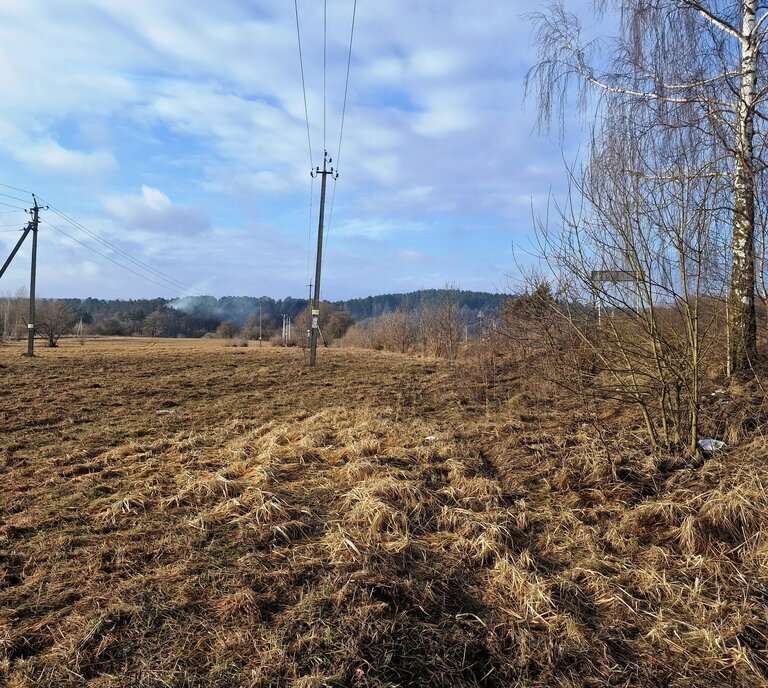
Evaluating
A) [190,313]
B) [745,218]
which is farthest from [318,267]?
[190,313]

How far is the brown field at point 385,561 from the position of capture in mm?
2205

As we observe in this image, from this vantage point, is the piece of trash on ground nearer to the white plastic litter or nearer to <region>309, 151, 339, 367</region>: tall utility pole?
the white plastic litter

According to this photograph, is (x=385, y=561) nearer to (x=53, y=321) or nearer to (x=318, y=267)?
(x=318, y=267)

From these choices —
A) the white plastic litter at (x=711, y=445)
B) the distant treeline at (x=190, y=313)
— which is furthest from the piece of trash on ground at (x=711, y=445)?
the distant treeline at (x=190, y=313)

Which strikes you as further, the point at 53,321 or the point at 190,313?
the point at 190,313

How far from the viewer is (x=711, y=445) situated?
446cm

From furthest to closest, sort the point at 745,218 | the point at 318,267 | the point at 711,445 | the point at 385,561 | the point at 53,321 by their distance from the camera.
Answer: the point at 53,321 → the point at 318,267 → the point at 711,445 → the point at 745,218 → the point at 385,561

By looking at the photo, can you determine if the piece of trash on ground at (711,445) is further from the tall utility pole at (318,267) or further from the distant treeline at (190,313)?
the distant treeline at (190,313)

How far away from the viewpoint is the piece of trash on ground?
14.4 ft

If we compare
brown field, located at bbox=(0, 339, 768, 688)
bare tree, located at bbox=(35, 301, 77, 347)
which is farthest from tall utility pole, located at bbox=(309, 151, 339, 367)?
bare tree, located at bbox=(35, 301, 77, 347)

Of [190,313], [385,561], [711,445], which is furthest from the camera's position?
[190,313]

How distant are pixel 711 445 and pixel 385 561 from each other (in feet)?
11.0

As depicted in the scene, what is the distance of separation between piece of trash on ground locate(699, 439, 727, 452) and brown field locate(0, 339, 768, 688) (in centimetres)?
14

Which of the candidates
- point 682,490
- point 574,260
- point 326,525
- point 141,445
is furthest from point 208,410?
point 682,490
